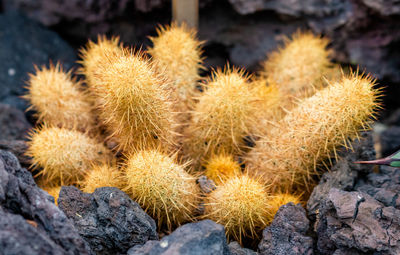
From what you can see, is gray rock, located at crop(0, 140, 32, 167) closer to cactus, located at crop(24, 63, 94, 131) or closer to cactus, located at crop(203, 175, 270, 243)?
cactus, located at crop(24, 63, 94, 131)

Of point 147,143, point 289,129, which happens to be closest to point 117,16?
point 147,143

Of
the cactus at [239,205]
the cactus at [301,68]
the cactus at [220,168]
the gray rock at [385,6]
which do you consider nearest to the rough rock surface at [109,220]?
the cactus at [239,205]

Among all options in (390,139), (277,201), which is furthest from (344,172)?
(390,139)

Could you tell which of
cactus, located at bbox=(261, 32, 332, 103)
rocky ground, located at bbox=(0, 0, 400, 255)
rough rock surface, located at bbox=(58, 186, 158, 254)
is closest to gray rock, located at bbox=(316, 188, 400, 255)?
rocky ground, located at bbox=(0, 0, 400, 255)

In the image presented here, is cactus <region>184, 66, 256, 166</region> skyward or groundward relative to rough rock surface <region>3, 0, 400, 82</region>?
groundward

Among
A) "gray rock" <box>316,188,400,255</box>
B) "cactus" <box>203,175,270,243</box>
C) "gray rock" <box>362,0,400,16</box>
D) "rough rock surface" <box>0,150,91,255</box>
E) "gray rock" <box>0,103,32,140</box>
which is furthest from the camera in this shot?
"gray rock" <box>362,0,400,16</box>

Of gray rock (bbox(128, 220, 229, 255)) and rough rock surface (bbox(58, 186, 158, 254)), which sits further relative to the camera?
rough rock surface (bbox(58, 186, 158, 254))
